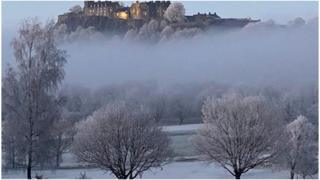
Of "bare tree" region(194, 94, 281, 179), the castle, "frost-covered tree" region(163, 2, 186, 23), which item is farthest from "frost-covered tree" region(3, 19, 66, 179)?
"frost-covered tree" region(163, 2, 186, 23)

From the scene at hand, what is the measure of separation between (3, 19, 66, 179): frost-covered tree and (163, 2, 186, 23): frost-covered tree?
98.8 feet

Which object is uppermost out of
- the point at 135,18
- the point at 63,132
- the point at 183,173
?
the point at 135,18

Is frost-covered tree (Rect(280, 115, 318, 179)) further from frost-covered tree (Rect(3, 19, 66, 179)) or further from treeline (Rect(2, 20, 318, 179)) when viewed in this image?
frost-covered tree (Rect(3, 19, 66, 179))

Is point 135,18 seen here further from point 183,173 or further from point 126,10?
point 183,173

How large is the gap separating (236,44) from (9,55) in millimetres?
46222

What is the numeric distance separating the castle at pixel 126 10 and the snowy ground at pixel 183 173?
2142cm

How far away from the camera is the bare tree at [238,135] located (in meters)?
25.1

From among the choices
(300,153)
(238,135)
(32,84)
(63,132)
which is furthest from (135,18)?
(32,84)

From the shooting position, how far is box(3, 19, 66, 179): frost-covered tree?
20719 millimetres

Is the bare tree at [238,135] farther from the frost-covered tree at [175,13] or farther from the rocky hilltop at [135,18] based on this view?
the frost-covered tree at [175,13]

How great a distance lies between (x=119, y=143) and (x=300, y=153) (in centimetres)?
957

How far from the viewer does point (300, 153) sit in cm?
2878

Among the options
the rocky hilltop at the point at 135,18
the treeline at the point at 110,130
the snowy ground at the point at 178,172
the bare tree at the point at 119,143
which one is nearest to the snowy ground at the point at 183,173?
the snowy ground at the point at 178,172

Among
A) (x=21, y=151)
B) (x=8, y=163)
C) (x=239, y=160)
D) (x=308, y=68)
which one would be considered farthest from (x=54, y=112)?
(x=308, y=68)
